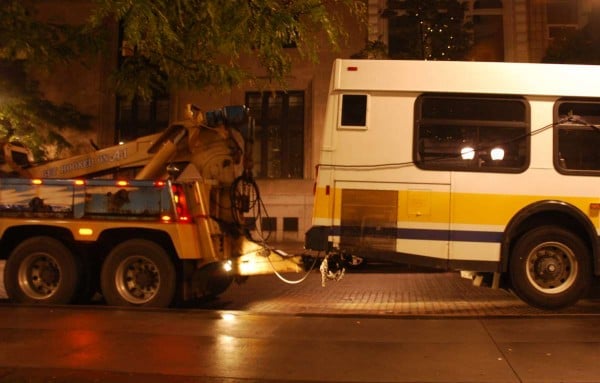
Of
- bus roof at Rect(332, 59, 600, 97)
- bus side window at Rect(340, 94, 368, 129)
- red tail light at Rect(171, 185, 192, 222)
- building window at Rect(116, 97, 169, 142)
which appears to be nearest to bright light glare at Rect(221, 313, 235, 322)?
red tail light at Rect(171, 185, 192, 222)

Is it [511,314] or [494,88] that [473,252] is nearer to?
[511,314]

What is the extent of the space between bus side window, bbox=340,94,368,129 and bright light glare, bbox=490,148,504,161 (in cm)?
165

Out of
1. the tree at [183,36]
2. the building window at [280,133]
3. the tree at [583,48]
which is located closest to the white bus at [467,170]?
the tree at [183,36]

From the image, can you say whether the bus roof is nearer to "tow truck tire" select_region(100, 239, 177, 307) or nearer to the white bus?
the white bus

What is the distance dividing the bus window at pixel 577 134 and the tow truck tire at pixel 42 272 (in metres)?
6.52

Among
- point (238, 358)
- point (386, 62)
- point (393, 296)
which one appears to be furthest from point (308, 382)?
point (393, 296)

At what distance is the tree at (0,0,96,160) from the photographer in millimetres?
7625

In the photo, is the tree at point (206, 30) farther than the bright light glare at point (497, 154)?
No

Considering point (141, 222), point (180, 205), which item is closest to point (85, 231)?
point (141, 222)

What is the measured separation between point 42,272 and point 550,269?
22.0 ft

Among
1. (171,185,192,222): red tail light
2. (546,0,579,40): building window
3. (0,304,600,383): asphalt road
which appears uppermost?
(546,0,579,40): building window

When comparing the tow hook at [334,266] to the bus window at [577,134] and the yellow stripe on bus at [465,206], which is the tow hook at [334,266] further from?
the bus window at [577,134]

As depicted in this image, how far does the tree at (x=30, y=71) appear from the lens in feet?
25.0

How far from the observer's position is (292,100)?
849 inches
